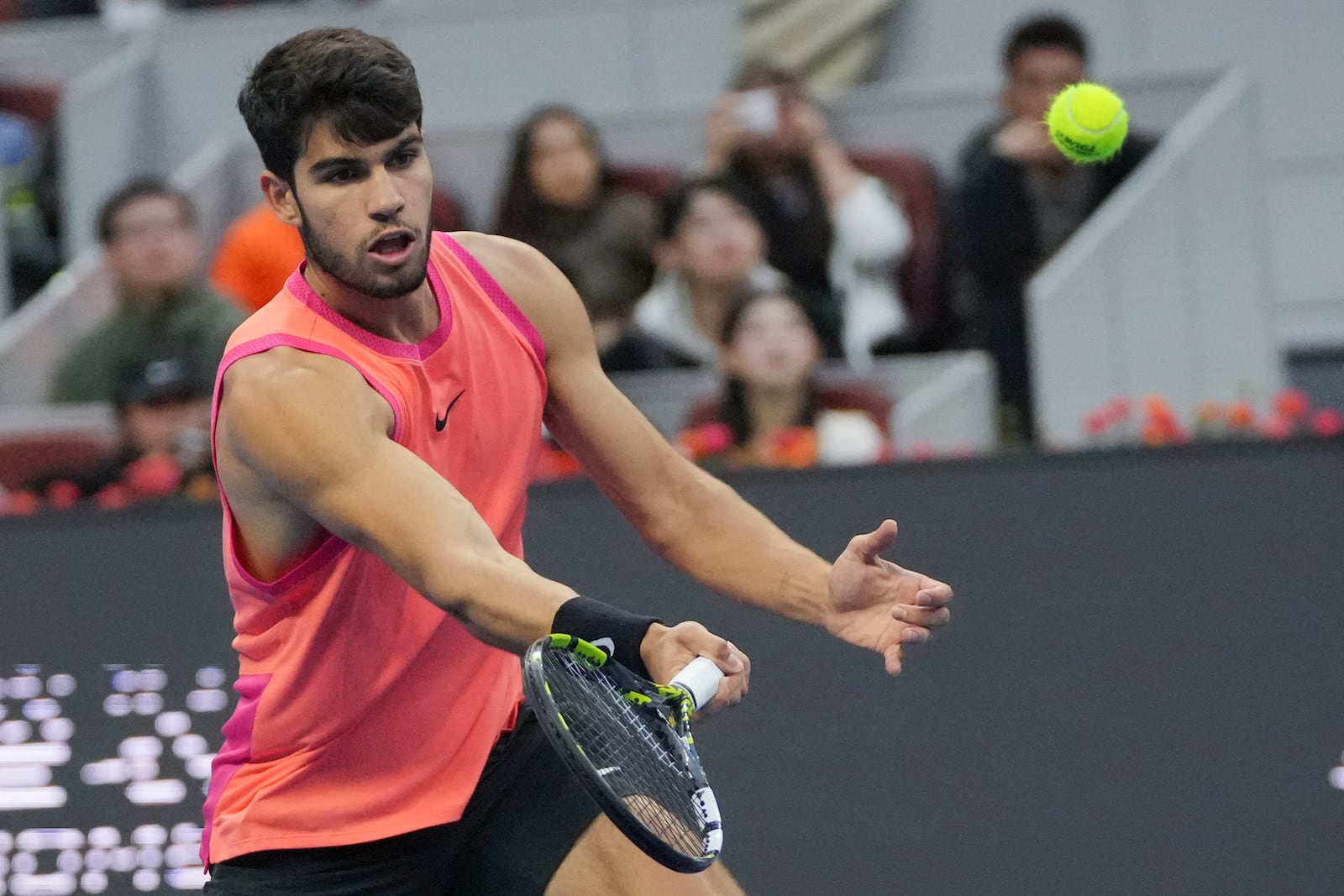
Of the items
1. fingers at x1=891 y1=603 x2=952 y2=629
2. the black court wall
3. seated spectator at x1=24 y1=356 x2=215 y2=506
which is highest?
fingers at x1=891 y1=603 x2=952 y2=629

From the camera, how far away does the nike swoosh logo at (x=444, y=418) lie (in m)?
2.83

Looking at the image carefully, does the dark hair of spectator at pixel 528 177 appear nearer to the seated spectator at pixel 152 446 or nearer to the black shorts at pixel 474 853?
the seated spectator at pixel 152 446

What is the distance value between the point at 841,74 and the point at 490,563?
256 inches

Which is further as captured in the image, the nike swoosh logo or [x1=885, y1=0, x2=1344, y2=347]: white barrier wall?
[x1=885, y1=0, x2=1344, y2=347]: white barrier wall

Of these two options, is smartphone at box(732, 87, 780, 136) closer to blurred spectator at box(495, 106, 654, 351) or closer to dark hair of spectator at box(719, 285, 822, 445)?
blurred spectator at box(495, 106, 654, 351)

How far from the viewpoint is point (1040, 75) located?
6125 millimetres

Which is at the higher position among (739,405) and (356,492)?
(356,492)

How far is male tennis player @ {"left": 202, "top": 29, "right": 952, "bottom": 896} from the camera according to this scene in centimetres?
266

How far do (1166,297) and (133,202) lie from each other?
3202 millimetres

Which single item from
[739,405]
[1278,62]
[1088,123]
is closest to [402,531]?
[1088,123]

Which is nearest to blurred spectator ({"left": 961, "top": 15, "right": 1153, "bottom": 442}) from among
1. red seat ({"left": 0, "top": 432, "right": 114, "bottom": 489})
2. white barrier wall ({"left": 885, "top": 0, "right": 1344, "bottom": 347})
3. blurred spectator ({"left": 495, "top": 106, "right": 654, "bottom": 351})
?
blurred spectator ({"left": 495, "top": 106, "right": 654, "bottom": 351})

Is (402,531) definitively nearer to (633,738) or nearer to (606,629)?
(606,629)

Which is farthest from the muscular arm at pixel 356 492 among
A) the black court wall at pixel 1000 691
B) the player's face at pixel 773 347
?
the player's face at pixel 773 347

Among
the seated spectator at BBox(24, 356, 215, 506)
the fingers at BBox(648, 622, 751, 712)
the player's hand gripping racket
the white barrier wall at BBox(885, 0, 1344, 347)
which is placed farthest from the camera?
the white barrier wall at BBox(885, 0, 1344, 347)
